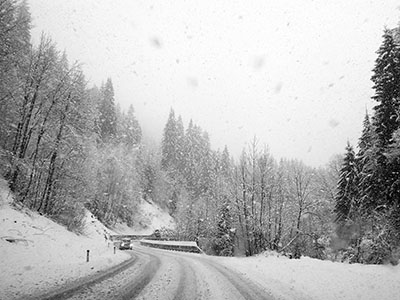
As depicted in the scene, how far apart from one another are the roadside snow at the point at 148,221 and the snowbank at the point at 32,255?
34809mm

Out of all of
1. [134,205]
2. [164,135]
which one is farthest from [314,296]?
[164,135]

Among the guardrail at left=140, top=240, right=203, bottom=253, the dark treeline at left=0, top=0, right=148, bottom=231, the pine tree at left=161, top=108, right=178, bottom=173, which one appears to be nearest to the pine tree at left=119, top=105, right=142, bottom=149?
the pine tree at left=161, top=108, right=178, bottom=173

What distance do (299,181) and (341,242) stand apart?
10.7 metres

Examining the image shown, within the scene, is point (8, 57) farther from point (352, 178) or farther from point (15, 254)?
point (352, 178)

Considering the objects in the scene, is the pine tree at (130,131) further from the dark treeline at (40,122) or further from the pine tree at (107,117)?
the dark treeline at (40,122)

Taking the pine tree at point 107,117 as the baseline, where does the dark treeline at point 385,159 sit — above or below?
below

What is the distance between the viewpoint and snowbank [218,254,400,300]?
916cm

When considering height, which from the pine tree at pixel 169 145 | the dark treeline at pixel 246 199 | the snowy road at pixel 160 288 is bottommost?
the snowy road at pixel 160 288

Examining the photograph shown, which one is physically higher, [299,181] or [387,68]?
[387,68]

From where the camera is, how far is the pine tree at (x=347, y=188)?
92.3ft

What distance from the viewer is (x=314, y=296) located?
9078 mm

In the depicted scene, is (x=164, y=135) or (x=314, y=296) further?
(x=164, y=135)

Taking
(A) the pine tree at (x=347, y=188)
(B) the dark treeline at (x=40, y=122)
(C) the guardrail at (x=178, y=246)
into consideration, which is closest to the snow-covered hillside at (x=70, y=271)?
(B) the dark treeline at (x=40, y=122)

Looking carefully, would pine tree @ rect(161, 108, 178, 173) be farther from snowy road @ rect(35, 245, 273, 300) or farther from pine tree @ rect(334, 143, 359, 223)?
snowy road @ rect(35, 245, 273, 300)
